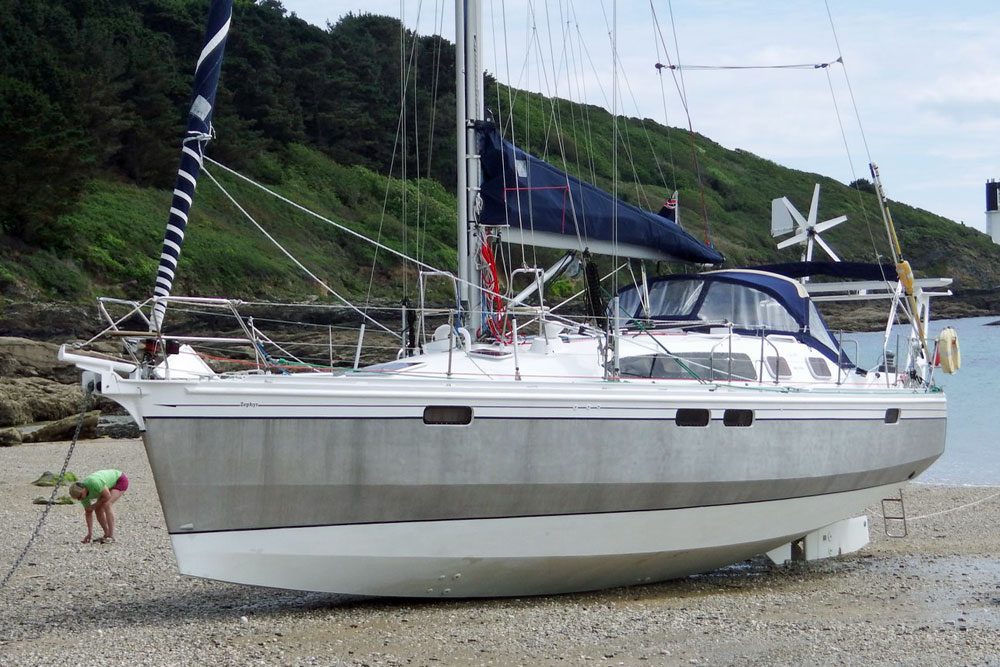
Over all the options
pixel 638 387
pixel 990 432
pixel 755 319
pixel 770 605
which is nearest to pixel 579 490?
pixel 638 387

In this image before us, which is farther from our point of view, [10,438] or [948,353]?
[10,438]

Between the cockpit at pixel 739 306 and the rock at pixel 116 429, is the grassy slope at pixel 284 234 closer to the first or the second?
the rock at pixel 116 429

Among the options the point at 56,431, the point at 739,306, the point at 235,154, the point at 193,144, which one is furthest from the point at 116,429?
the point at 235,154

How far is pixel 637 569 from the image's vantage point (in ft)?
30.9

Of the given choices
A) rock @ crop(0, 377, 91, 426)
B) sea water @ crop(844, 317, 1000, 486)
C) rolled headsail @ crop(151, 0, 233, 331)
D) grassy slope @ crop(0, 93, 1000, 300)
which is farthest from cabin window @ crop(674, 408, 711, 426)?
rock @ crop(0, 377, 91, 426)

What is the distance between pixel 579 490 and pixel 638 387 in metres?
0.94

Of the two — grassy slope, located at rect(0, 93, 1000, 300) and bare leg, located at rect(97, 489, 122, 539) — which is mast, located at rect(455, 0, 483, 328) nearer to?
bare leg, located at rect(97, 489, 122, 539)

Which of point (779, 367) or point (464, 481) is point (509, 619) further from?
point (779, 367)

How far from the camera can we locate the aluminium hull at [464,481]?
7738 millimetres

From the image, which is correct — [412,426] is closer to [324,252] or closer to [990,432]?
[990,432]

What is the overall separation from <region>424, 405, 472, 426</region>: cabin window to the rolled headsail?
6.33 feet

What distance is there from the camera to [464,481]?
820 cm

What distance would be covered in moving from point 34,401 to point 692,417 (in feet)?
57.8

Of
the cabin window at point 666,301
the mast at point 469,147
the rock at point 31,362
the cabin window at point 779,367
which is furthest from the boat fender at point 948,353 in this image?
the rock at point 31,362
